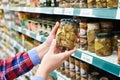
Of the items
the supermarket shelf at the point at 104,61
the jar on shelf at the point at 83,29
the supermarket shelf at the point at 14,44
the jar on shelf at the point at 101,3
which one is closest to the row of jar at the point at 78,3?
the jar on shelf at the point at 101,3

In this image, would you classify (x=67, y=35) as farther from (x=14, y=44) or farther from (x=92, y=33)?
(x=14, y=44)

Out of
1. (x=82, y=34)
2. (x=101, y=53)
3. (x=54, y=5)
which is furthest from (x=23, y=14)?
(x=101, y=53)

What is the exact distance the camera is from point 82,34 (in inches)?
61.7

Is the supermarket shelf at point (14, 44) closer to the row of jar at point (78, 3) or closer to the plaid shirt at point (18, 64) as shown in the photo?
the row of jar at point (78, 3)

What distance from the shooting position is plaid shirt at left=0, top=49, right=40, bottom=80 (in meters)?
1.77

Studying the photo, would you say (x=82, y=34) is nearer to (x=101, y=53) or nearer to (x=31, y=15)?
(x=101, y=53)

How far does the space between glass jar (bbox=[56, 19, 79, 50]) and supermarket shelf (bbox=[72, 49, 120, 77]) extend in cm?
13

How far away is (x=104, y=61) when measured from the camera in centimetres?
129

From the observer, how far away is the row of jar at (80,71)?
60.2 inches

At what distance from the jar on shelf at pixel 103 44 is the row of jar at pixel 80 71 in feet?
0.61

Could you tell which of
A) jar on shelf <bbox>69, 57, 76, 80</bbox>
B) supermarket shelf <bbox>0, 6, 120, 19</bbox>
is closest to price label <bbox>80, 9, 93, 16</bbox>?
supermarket shelf <bbox>0, 6, 120, 19</bbox>

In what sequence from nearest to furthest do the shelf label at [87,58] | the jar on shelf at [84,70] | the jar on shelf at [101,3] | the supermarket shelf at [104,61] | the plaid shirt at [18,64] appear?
the supermarket shelf at [104,61]
the jar on shelf at [101,3]
the shelf label at [87,58]
the jar on shelf at [84,70]
the plaid shirt at [18,64]

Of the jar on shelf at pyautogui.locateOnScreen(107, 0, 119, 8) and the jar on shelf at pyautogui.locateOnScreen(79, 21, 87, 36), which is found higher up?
the jar on shelf at pyautogui.locateOnScreen(107, 0, 119, 8)

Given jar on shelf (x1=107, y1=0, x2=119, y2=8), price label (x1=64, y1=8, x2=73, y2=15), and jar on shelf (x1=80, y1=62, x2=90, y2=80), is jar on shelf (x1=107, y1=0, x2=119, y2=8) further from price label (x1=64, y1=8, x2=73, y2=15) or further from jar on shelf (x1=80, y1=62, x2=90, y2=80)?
jar on shelf (x1=80, y1=62, x2=90, y2=80)
